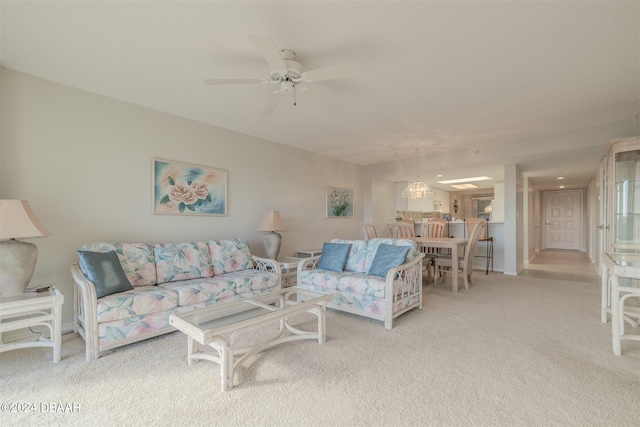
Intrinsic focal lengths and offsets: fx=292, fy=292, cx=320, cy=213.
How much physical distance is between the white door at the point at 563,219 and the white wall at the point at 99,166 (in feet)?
33.2

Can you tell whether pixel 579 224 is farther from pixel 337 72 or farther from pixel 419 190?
pixel 337 72

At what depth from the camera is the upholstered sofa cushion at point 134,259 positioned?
2.85 metres

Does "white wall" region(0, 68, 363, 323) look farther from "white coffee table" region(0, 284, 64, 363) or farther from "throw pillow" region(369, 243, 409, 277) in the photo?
"throw pillow" region(369, 243, 409, 277)

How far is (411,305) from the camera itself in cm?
327

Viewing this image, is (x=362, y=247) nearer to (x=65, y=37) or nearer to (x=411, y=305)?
(x=411, y=305)

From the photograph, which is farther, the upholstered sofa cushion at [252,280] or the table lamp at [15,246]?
the upholstered sofa cushion at [252,280]

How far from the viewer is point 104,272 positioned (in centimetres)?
252

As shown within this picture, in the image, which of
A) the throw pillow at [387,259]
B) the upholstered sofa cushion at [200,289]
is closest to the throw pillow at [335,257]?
the throw pillow at [387,259]

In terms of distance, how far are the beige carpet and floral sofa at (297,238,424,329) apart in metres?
0.21

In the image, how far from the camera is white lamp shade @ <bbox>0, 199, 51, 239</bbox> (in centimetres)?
214

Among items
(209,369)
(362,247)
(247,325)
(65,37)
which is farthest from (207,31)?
(362,247)

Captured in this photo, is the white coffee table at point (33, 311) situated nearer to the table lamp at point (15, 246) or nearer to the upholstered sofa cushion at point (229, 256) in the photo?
the table lamp at point (15, 246)

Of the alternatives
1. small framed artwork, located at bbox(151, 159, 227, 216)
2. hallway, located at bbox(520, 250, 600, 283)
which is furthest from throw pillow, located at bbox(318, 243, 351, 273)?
hallway, located at bbox(520, 250, 600, 283)

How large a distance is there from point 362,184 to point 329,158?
1250mm
